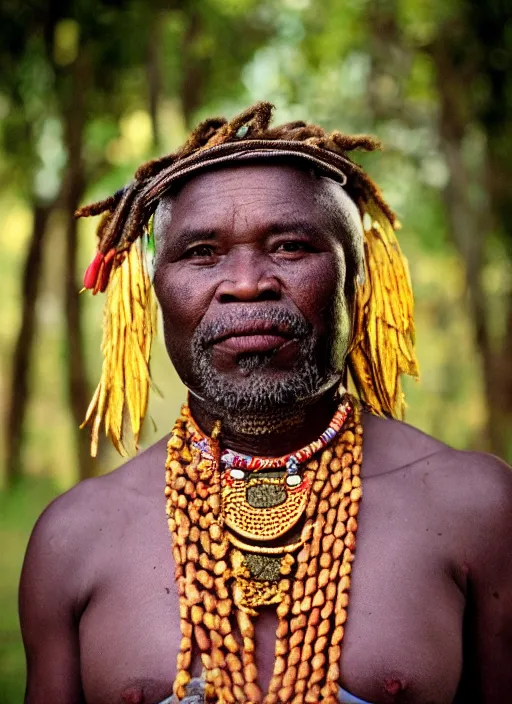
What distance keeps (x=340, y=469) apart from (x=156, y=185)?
35.8 inches

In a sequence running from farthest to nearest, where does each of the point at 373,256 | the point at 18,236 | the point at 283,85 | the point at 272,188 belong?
the point at 18,236
the point at 283,85
the point at 373,256
the point at 272,188

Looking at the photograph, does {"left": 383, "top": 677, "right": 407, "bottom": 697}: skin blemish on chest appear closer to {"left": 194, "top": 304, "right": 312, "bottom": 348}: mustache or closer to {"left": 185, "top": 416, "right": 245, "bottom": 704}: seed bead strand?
{"left": 185, "top": 416, "right": 245, "bottom": 704}: seed bead strand

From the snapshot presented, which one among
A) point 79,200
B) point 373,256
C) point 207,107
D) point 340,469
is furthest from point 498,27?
point 340,469

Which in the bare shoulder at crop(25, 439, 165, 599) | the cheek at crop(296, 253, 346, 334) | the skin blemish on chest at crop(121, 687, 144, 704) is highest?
the cheek at crop(296, 253, 346, 334)

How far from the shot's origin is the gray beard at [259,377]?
2.21 meters

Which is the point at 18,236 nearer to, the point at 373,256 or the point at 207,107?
the point at 207,107

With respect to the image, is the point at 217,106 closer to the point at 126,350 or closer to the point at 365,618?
the point at 126,350

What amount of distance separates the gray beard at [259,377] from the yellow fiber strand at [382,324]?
0.44 m

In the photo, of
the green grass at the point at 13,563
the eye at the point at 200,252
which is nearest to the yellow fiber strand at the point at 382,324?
the eye at the point at 200,252

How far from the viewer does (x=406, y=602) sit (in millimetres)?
2203

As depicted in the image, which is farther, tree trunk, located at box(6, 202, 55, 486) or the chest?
tree trunk, located at box(6, 202, 55, 486)

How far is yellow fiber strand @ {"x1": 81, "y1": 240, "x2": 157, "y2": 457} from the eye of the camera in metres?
2.65

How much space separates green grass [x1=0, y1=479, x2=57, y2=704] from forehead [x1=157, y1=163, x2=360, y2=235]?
12.9 ft

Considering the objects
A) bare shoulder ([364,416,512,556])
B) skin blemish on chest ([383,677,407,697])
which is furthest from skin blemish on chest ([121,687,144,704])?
bare shoulder ([364,416,512,556])
